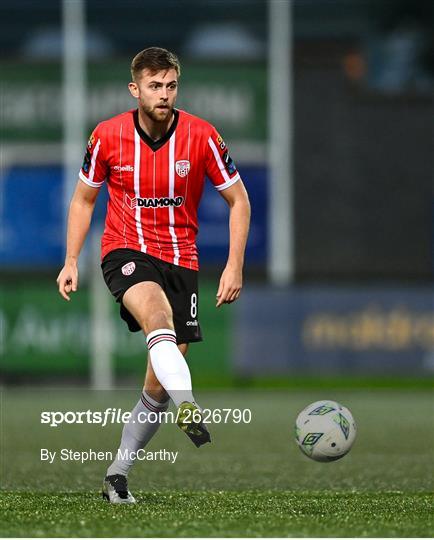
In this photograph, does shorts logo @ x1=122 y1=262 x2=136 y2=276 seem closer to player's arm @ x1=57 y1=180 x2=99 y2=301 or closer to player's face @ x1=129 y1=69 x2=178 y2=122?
player's arm @ x1=57 y1=180 x2=99 y2=301

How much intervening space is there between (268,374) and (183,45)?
25.5 ft

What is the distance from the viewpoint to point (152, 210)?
655 cm

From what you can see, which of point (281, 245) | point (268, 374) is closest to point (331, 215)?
point (281, 245)

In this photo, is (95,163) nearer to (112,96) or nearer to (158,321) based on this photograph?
(158,321)

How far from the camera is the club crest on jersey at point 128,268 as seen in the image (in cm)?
645

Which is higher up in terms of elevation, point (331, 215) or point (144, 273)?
point (331, 215)

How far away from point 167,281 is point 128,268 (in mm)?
191

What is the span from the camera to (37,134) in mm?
22547

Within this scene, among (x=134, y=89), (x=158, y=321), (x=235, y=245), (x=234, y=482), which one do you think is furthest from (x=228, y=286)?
(x=234, y=482)

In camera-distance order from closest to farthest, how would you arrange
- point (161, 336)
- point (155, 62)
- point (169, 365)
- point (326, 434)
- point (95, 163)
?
1. point (169, 365)
2. point (161, 336)
3. point (155, 62)
4. point (95, 163)
5. point (326, 434)

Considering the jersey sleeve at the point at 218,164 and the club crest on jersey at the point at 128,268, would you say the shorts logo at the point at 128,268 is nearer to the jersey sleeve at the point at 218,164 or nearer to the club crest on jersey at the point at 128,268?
the club crest on jersey at the point at 128,268

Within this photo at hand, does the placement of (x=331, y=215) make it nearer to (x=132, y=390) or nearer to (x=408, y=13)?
(x=408, y=13)

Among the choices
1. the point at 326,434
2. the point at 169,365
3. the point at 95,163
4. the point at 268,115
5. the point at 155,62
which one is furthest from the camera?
the point at 268,115

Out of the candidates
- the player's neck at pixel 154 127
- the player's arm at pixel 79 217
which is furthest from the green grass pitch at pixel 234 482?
the player's neck at pixel 154 127
